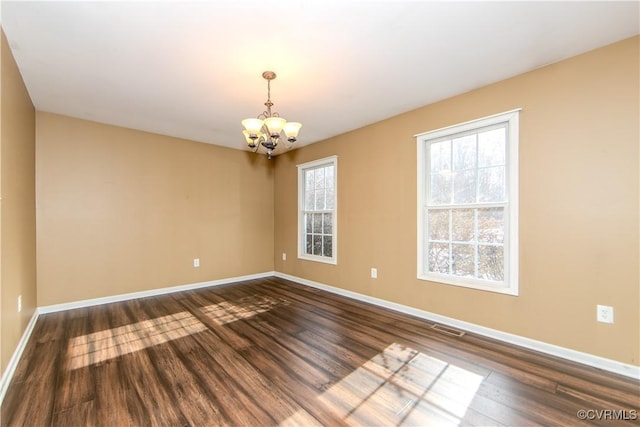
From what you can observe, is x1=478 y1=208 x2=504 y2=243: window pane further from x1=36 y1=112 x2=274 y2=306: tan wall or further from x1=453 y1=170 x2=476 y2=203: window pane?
x1=36 y1=112 x2=274 y2=306: tan wall

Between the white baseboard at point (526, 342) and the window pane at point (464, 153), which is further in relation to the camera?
the window pane at point (464, 153)

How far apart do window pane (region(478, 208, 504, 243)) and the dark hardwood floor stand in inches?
38.5

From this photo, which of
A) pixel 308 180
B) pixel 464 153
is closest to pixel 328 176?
pixel 308 180

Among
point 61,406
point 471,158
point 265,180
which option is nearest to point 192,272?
point 265,180

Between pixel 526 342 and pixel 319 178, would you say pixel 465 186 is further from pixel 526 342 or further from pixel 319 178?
pixel 319 178

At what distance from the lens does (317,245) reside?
A: 486 cm

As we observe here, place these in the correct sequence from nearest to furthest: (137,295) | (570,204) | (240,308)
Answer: (570,204), (240,308), (137,295)

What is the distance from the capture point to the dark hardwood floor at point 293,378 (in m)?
1.68

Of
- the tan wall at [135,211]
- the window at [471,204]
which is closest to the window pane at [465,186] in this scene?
the window at [471,204]

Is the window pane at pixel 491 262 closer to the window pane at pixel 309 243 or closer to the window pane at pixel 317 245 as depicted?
the window pane at pixel 317 245

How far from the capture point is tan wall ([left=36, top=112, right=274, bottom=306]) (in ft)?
11.6

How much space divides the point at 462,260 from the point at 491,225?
48cm

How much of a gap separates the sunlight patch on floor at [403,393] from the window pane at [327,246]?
234 centimetres

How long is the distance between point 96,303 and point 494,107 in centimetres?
533
